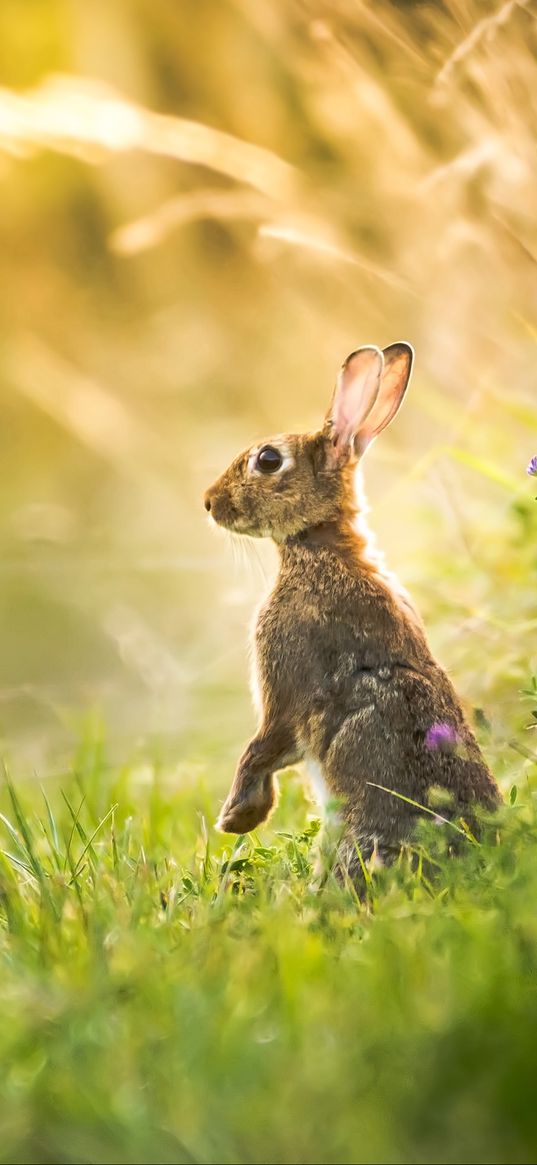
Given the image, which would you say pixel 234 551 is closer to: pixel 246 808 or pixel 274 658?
pixel 274 658

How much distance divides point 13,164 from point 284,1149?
7455mm

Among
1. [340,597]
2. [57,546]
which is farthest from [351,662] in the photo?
[57,546]

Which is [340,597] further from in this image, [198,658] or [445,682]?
[198,658]

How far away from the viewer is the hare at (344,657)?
2885mm

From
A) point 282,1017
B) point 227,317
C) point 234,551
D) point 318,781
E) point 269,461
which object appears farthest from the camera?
point 227,317

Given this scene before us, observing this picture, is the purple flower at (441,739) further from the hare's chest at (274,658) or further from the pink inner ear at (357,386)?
the pink inner ear at (357,386)

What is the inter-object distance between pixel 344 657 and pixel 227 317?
14.2 feet

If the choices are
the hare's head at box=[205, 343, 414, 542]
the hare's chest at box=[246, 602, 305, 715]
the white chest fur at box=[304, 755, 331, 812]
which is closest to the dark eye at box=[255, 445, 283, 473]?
the hare's head at box=[205, 343, 414, 542]

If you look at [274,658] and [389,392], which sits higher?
[389,392]

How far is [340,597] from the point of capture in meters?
3.10

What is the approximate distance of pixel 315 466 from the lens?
3375 millimetres

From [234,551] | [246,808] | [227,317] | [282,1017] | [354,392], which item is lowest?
[282,1017]

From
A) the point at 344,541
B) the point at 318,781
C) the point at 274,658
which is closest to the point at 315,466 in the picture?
the point at 344,541

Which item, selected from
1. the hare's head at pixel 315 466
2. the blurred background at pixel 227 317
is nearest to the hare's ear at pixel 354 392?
the hare's head at pixel 315 466
